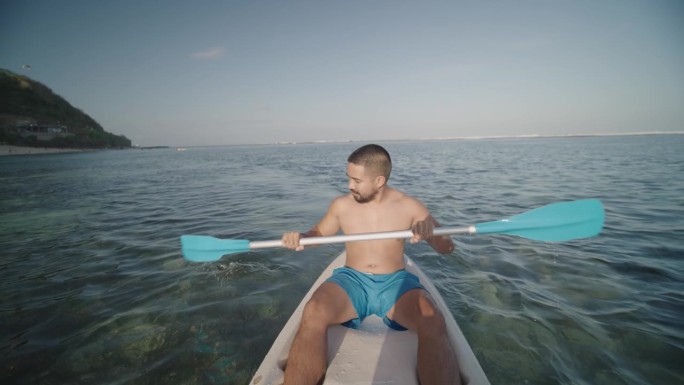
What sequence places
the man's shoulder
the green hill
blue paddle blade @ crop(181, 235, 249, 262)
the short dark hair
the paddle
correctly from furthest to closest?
the green hill
blue paddle blade @ crop(181, 235, 249, 262)
the man's shoulder
the paddle
the short dark hair

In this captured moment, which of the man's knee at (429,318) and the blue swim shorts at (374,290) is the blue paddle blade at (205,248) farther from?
the man's knee at (429,318)

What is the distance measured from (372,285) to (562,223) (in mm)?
2460

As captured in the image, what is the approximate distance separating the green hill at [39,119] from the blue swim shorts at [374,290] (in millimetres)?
79384

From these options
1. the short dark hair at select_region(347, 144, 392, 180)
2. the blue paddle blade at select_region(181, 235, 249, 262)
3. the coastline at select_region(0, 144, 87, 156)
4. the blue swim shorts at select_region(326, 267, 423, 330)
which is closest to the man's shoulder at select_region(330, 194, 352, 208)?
the short dark hair at select_region(347, 144, 392, 180)

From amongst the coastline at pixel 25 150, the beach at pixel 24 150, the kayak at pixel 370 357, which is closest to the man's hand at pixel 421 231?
the kayak at pixel 370 357

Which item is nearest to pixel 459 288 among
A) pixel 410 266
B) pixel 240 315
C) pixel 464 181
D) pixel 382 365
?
pixel 410 266

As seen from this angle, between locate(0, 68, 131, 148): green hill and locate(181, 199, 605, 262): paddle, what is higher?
locate(0, 68, 131, 148): green hill

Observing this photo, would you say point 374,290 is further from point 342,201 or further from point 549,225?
point 549,225

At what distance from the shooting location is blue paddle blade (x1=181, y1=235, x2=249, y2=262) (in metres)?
3.64

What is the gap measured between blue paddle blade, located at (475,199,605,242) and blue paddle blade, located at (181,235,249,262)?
3360mm

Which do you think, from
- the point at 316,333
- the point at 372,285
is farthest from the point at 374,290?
the point at 316,333

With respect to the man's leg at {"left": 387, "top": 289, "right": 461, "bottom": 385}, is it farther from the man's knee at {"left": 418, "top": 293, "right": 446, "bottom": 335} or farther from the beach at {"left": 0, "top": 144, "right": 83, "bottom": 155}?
the beach at {"left": 0, "top": 144, "right": 83, "bottom": 155}

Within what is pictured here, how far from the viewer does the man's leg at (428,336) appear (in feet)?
6.14

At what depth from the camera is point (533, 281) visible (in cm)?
456
